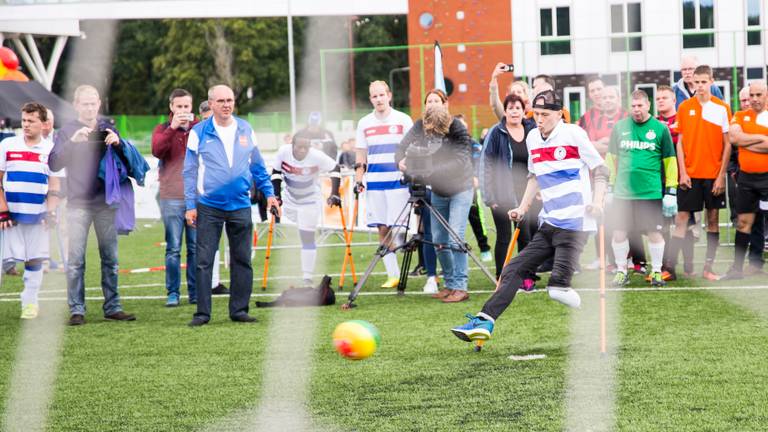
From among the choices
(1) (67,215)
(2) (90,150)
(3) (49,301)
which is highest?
(2) (90,150)

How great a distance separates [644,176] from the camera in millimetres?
9000

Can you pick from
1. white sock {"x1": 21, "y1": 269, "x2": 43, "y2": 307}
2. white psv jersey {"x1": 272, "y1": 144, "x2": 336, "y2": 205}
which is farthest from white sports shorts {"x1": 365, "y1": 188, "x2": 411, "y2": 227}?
white sock {"x1": 21, "y1": 269, "x2": 43, "y2": 307}

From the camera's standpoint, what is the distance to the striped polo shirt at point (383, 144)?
30.0ft

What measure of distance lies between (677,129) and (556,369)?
14.9 ft

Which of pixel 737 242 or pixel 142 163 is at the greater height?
pixel 142 163

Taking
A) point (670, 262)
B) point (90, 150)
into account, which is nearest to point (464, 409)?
point (90, 150)

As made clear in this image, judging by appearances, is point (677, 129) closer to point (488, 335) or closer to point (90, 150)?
point (488, 335)

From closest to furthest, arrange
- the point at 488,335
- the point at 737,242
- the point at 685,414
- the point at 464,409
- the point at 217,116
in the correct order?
the point at 685,414 < the point at 464,409 < the point at 488,335 < the point at 217,116 < the point at 737,242

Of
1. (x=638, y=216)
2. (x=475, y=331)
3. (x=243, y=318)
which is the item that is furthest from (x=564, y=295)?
(x=638, y=216)

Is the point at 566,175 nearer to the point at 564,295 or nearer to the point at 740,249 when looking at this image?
the point at 564,295

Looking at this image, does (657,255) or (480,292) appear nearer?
(657,255)

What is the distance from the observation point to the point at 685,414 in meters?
4.53

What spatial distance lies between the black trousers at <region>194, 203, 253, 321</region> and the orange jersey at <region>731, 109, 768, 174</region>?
170 inches

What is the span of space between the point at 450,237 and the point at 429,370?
3116 mm
